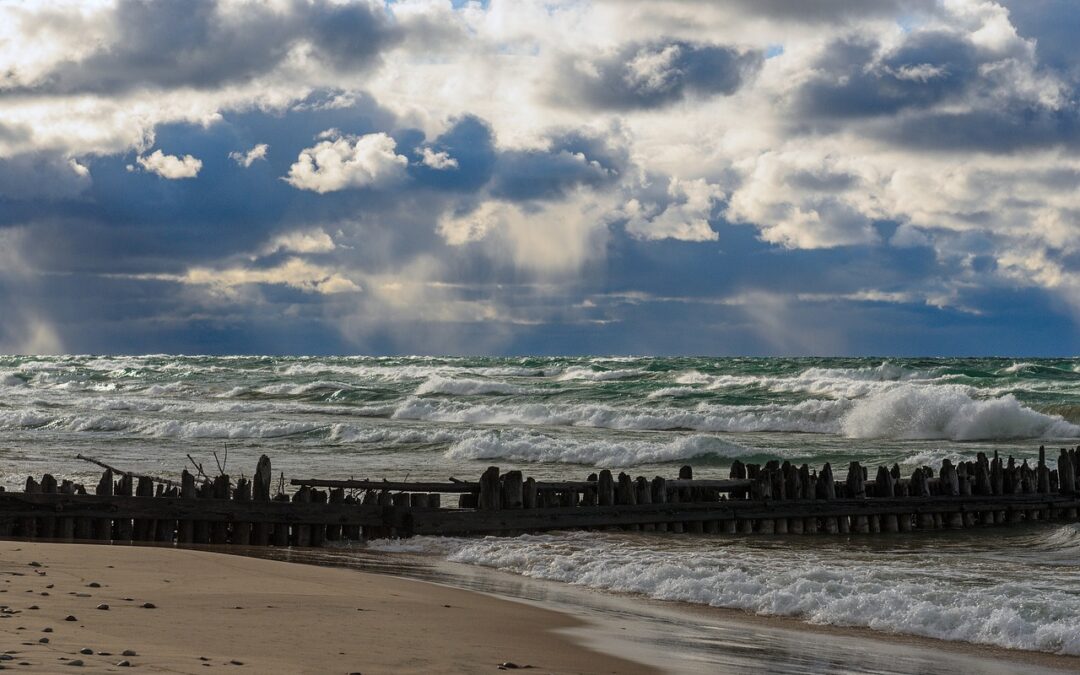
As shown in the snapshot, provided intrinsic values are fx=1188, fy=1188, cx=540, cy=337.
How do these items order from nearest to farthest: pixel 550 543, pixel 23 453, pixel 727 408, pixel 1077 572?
1. pixel 1077 572
2. pixel 550 543
3. pixel 23 453
4. pixel 727 408

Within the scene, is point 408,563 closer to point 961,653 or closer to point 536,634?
point 536,634

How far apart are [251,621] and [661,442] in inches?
892

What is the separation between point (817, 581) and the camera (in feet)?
37.6

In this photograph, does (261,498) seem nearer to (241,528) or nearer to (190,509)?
(241,528)

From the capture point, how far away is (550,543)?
14383 mm

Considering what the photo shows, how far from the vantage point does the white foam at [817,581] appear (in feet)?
32.5

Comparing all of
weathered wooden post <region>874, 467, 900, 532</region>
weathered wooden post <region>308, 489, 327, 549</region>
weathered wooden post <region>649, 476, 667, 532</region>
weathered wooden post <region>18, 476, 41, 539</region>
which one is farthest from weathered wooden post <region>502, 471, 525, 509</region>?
weathered wooden post <region>874, 467, 900, 532</region>

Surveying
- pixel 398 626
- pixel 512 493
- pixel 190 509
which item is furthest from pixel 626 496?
pixel 398 626

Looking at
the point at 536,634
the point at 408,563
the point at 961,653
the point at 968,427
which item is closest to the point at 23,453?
the point at 408,563

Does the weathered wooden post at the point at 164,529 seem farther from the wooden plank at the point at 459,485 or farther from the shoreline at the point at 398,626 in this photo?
the wooden plank at the point at 459,485

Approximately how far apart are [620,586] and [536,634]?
134 inches

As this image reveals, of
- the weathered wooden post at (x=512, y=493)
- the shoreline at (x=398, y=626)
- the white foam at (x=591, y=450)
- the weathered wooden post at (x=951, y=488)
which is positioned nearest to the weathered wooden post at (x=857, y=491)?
the weathered wooden post at (x=951, y=488)

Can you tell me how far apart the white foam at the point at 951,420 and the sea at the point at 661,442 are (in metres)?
0.07

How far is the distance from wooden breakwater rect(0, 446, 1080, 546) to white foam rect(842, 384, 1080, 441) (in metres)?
17.9
